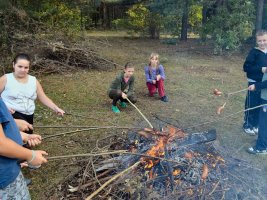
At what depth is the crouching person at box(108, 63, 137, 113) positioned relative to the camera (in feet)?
21.8

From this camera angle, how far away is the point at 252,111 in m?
5.72

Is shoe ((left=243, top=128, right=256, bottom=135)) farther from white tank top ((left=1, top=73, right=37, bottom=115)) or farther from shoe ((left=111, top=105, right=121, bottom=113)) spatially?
white tank top ((left=1, top=73, right=37, bottom=115))

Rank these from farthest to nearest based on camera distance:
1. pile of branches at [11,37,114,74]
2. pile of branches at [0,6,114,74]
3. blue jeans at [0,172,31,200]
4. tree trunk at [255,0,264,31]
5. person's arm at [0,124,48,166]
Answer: tree trunk at [255,0,264,31]
pile of branches at [11,37,114,74]
pile of branches at [0,6,114,74]
blue jeans at [0,172,31,200]
person's arm at [0,124,48,166]

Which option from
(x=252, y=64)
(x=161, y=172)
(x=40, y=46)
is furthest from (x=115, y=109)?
(x=40, y=46)

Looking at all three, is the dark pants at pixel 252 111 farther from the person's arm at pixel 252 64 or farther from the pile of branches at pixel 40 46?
the pile of branches at pixel 40 46

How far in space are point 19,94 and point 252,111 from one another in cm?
359

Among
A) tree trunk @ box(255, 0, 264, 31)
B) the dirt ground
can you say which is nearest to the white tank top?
the dirt ground

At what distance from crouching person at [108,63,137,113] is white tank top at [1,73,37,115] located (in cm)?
239

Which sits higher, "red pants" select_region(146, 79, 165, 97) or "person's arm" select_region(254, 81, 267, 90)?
"person's arm" select_region(254, 81, 267, 90)

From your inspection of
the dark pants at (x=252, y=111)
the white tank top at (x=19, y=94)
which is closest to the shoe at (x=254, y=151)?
the dark pants at (x=252, y=111)

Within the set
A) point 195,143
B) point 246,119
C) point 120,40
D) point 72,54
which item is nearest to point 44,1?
point 72,54

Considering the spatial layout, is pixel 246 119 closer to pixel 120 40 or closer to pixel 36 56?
pixel 36 56

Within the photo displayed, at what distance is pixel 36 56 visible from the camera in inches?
375

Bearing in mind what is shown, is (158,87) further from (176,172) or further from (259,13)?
(259,13)
